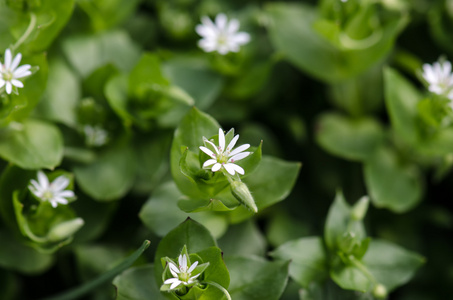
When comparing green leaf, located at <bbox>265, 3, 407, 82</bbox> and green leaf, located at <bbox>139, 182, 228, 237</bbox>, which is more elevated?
green leaf, located at <bbox>265, 3, 407, 82</bbox>

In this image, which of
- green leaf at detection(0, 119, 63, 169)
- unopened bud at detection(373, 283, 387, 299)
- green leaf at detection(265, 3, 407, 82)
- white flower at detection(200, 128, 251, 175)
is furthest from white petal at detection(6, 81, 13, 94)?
unopened bud at detection(373, 283, 387, 299)

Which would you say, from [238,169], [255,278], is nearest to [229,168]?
[238,169]

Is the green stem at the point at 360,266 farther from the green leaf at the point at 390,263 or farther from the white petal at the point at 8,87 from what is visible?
the white petal at the point at 8,87

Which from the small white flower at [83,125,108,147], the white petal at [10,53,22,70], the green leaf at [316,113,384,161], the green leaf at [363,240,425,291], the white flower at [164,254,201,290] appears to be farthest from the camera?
the green leaf at [316,113,384,161]

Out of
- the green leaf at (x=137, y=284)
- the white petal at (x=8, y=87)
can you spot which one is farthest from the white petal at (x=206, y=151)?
the white petal at (x=8, y=87)

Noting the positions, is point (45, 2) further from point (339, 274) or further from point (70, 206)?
point (339, 274)

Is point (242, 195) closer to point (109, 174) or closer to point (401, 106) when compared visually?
point (109, 174)

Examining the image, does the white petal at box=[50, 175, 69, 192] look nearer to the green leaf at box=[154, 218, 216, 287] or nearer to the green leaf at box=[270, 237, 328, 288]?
the green leaf at box=[154, 218, 216, 287]

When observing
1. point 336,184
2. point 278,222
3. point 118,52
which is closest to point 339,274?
point 278,222
